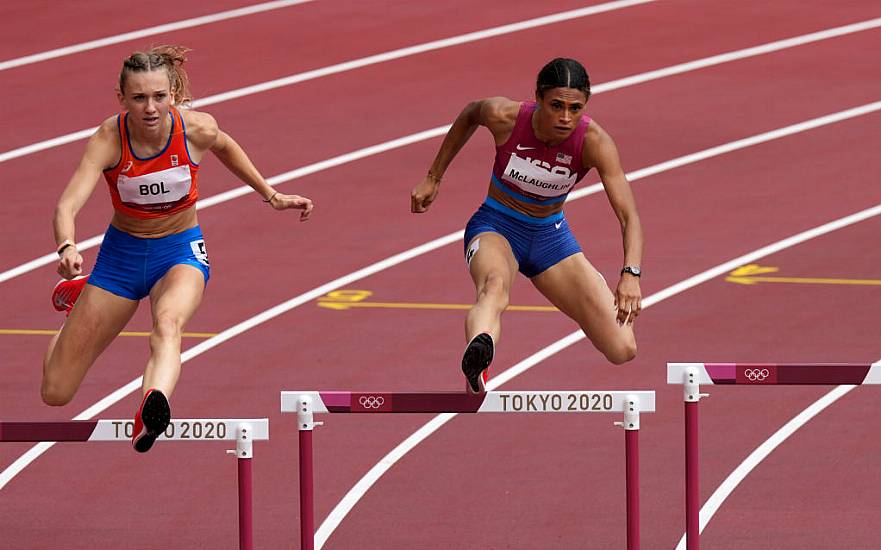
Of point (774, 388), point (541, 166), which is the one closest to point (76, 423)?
point (541, 166)

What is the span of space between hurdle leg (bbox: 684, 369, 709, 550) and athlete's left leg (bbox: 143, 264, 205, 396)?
2.20 meters

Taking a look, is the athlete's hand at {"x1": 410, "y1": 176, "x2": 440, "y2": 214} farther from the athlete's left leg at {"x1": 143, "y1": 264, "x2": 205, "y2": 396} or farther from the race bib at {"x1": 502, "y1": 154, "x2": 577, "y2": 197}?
the athlete's left leg at {"x1": 143, "y1": 264, "x2": 205, "y2": 396}

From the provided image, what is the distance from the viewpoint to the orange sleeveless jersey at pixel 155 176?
7625 millimetres

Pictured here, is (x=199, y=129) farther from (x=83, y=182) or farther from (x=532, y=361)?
(x=532, y=361)

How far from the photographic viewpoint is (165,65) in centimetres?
757

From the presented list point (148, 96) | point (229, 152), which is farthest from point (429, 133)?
point (148, 96)

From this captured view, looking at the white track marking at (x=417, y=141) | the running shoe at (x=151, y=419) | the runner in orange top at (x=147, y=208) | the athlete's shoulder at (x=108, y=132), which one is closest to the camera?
the running shoe at (x=151, y=419)

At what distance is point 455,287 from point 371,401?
580 centimetres

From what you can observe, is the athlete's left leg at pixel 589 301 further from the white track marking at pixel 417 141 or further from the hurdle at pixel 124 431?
the white track marking at pixel 417 141

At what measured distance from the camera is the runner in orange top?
24.5 feet

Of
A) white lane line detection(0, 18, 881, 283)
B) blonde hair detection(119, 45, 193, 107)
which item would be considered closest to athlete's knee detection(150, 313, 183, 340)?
blonde hair detection(119, 45, 193, 107)

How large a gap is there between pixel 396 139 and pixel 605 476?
6.36 metres

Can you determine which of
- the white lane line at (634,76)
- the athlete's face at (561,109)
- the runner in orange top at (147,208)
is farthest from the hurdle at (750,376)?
the white lane line at (634,76)

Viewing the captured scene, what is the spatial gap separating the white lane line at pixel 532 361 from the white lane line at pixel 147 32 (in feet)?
24.0
